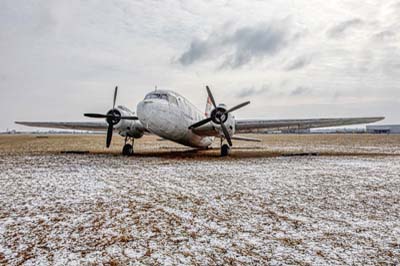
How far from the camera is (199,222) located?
496 cm

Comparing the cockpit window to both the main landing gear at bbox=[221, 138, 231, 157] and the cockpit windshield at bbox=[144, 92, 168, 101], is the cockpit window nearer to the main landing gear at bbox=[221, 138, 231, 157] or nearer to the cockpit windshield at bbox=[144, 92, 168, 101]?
the cockpit windshield at bbox=[144, 92, 168, 101]

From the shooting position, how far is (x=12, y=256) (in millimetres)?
3545

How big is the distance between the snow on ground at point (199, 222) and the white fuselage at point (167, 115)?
731 cm

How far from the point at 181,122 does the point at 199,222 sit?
42.2 ft

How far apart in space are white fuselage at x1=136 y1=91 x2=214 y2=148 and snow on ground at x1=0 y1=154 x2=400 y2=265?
7.31 meters

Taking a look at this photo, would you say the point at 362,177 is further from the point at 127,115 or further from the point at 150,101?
the point at 127,115

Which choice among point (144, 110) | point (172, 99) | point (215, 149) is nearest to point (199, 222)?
point (144, 110)

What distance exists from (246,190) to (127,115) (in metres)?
13.5

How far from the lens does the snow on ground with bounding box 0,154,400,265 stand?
11.8 ft

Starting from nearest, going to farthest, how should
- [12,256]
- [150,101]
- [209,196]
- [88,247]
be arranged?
[12,256] → [88,247] → [209,196] → [150,101]

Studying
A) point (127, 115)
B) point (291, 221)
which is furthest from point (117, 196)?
point (127, 115)

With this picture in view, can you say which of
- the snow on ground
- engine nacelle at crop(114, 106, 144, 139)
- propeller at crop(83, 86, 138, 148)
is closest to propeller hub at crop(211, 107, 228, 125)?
propeller at crop(83, 86, 138, 148)

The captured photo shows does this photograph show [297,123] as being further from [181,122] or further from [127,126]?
[127,126]

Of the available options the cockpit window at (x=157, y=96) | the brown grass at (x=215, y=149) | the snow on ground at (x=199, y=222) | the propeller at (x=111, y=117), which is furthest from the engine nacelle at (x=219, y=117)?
the snow on ground at (x=199, y=222)
